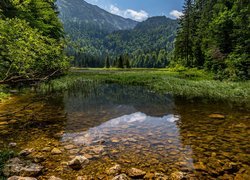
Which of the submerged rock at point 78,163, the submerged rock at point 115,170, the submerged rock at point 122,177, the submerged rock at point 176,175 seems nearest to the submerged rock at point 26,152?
the submerged rock at point 78,163

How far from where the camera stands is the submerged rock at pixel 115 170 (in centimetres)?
528

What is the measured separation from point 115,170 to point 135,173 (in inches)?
22.5

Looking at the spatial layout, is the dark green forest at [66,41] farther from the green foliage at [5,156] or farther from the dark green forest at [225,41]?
the green foliage at [5,156]

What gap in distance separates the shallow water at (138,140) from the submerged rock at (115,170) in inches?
6.1

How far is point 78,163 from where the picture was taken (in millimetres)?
5602

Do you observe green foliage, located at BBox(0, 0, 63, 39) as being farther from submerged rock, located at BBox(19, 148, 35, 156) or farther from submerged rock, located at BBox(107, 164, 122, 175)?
submerged rock, located at BBox(107, 164, 122, 175)

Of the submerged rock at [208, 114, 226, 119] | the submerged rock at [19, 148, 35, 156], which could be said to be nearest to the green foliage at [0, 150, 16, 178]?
the submerged rock at [19, 148, 35, 156]

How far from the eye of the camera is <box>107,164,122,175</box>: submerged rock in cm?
528

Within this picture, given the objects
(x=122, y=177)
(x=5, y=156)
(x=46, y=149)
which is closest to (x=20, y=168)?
(x=5, y=156)

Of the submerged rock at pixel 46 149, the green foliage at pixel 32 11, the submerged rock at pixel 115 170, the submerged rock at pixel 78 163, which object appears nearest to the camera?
the submerged rock at pixel 115 170

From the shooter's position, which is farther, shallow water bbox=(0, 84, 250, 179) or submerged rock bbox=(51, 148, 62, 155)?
submerged rock bbox=(51, 148, 62, 155)

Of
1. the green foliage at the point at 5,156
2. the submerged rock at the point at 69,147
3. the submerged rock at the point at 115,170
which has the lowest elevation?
the submerged rock at the point at 69,147

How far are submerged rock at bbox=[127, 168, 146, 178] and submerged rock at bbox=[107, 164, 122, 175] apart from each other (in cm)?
30

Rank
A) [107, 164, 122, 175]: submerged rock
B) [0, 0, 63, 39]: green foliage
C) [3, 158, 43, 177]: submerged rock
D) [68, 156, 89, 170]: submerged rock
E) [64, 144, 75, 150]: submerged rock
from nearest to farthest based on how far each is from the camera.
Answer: [3, 158, 43, 177]: submerged rock, [107, 164, 122, 175]: submerged rock, [68, 156, 89, 170]: submerged rock, [64, 144, 75, 150]: submerged rock, [0, 0, 63, 39]: green foliage
